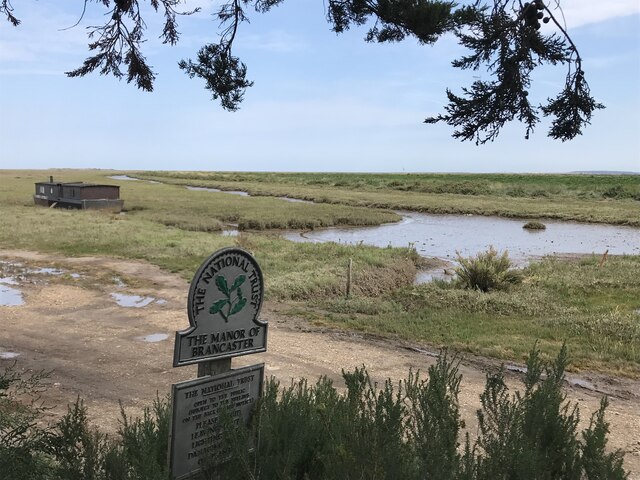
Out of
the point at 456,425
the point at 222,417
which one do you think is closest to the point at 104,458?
the point at 222,417

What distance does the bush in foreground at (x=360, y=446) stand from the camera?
2.78 metres

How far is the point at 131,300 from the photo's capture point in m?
12.1

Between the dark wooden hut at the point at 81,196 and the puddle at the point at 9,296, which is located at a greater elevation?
the dark wooden hut at the point at 81,196

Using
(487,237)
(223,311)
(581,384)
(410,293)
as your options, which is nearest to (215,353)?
(223,311)

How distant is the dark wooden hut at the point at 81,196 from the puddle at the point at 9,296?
72.5ft

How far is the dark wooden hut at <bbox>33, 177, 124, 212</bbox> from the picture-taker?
3406 centimetres

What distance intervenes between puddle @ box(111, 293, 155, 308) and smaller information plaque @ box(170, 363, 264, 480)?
28.2 feet

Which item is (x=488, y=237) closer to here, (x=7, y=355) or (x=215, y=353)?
(x=7, y=355)

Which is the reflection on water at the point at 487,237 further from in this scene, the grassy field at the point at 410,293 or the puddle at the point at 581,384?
the puddle at the point at 581,384

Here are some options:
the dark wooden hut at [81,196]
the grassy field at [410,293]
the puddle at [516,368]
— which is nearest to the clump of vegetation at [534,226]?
the grassy field at [410,293]

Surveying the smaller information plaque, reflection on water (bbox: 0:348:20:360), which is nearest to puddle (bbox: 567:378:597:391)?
the smaller information plaque

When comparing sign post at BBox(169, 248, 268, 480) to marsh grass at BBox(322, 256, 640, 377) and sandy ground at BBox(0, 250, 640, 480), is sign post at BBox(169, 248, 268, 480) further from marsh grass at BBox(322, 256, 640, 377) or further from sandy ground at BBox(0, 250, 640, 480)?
marsh grass at BBox(322, 256, 640, 377)

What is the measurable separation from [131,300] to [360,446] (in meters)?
10.2

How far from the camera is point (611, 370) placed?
27.3 ft
